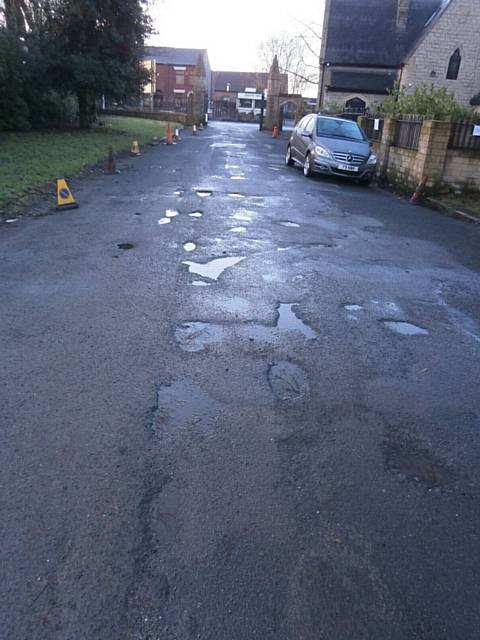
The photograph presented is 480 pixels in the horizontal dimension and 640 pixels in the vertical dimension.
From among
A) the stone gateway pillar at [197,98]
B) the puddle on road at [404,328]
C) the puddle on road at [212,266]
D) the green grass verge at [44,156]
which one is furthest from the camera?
the stone gateway pillar at [197,98]

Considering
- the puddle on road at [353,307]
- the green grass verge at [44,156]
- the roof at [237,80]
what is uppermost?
the roof at [237,80]

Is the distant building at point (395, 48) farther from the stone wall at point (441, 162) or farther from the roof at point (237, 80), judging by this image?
the roof at point (237, 80)

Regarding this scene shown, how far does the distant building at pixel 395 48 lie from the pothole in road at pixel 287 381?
1566 inches

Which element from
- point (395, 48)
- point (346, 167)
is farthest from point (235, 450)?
point (395, 48)

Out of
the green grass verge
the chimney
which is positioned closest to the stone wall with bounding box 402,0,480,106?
the chimney

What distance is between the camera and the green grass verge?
1087 centimetres

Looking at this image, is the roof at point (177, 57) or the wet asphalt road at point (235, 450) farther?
the roof at point (177, 57)

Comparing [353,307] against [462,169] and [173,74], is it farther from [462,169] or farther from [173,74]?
[173,74]

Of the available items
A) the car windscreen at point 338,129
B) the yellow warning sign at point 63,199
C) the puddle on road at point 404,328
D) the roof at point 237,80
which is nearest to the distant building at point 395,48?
the car windscreen at point 338,129

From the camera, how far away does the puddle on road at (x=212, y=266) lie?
6.29m

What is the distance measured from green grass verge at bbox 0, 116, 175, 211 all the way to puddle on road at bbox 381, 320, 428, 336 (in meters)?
7.35

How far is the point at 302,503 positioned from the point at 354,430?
31.9 inches

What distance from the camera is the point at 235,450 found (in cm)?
312

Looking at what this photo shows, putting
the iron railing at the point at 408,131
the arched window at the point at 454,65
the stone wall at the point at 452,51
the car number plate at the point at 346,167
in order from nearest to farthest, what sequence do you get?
the iron railing at the point at 408,131
the car number plate at the point at 346,167
the stone wall at the point at 452,51
the arched window at the point at 454,65
